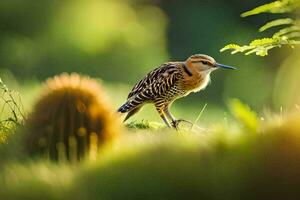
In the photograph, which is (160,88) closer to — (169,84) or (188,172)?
(169,84)

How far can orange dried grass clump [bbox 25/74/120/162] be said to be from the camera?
173 cm

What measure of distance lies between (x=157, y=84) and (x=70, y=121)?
7.83ft

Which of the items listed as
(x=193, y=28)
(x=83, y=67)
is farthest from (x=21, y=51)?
(x=193, y=28)

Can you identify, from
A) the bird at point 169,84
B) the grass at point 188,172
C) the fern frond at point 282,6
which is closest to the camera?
the grass at point 188,172

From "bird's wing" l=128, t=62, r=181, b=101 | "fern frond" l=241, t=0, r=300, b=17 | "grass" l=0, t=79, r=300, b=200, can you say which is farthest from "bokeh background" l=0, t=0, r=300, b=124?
"grass" l=0, t=79, r=300, b=200

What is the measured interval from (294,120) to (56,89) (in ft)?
1.53

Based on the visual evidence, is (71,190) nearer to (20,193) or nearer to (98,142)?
(20,193)

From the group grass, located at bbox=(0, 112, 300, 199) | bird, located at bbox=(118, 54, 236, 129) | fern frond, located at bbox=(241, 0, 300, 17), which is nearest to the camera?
grass, located at bbox=(0, 112, 300, 199)

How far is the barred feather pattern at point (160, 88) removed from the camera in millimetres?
4105

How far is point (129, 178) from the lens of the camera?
1.49 meters

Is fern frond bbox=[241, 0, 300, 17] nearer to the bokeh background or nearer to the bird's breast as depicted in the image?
the bird's breast

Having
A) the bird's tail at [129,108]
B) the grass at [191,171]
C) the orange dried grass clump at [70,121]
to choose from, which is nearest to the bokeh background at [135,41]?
the bird's tail at [129,108]

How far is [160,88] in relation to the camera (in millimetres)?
4113

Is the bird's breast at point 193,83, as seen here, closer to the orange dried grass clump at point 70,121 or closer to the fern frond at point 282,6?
the fern frond at point 282,6
